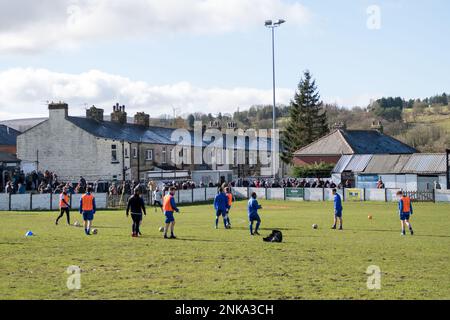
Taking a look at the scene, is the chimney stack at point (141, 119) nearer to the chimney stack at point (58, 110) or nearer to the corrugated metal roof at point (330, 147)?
the chimney stack at point (58, 110)

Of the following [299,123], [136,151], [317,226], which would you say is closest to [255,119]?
[299,123]

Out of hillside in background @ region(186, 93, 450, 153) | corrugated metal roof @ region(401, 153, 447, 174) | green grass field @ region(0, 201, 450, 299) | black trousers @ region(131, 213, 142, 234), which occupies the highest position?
hillside in background @ region(186, 93, 450, 153)

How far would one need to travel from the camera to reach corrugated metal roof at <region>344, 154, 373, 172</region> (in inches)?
2638

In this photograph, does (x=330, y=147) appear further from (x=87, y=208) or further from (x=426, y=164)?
(x=87, y=208)

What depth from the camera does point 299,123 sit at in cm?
9981

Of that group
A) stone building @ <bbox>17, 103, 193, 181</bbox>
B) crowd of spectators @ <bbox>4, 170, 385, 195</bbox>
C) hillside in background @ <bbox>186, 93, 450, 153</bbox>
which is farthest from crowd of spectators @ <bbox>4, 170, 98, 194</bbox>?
hillside in background @ <bbox>186, 93, 450, 153</bbox>

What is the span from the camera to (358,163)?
68.1m

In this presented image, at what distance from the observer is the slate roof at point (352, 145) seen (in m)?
81.8

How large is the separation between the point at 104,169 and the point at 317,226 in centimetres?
3843

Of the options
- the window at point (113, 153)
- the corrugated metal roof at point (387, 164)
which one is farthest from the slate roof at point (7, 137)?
the corrugated metal roof at point (387, 164)

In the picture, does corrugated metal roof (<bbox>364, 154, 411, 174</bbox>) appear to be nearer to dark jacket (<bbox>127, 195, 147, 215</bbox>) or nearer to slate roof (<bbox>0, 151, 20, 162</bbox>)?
slate roof (<bbox>0, 151, 20, 162</bbox>)

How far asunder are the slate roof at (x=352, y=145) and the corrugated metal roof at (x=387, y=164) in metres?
13.2

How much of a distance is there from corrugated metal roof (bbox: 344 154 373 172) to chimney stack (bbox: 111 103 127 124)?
84.8ft

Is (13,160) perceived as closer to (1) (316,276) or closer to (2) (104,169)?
(2) (104,169)
